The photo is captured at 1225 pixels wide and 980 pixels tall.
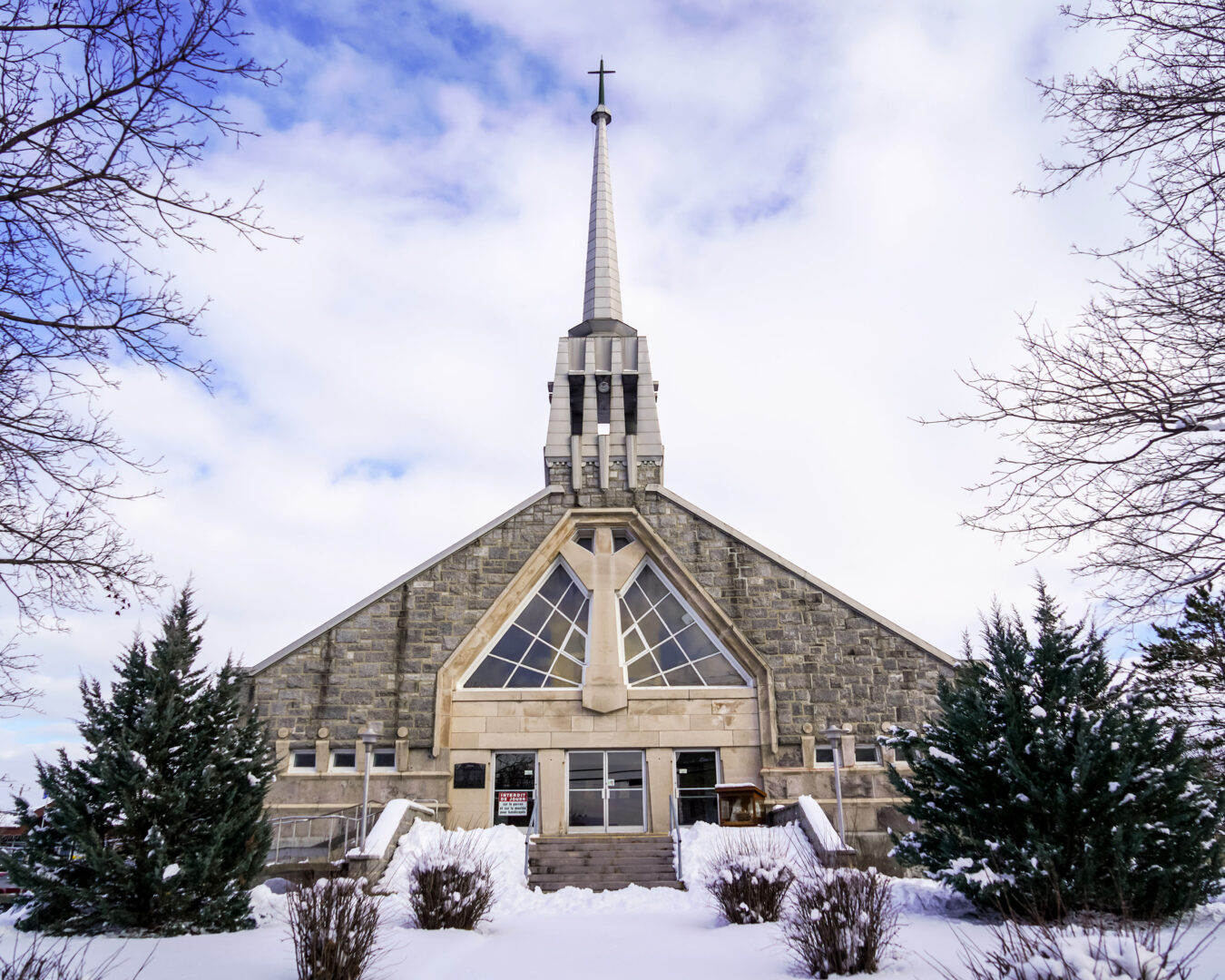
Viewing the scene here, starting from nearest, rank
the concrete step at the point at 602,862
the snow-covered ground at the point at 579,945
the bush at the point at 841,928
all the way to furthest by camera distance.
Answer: the bush at the point at 841,928
the snow-covered ground at the point at 579,945
the concrete step at the point at 602,862

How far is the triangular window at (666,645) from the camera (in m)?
18.3

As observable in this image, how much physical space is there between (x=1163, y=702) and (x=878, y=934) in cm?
455

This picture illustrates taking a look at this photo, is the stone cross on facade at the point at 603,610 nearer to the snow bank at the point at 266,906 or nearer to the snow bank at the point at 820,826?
the snow bank at the point at 820,826

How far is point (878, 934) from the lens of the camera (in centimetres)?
721

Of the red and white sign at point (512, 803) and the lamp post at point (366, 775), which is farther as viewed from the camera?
the red and white sign at point (512, 803)

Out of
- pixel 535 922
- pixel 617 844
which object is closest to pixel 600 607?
pixel 617 844

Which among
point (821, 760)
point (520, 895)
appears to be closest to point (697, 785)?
point (821, 760)

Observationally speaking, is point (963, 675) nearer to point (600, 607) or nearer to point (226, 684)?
point (226, 684)

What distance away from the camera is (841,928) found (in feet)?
23.4

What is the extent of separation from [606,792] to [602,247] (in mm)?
15576

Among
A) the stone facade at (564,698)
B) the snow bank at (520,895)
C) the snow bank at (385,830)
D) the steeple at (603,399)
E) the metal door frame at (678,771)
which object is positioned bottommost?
the snow bank at (520,895)

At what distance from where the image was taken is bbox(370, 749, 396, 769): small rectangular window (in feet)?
57.0

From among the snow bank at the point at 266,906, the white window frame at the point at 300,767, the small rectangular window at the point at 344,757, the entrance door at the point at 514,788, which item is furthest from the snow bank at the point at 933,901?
the white window frame at the point at 300,767

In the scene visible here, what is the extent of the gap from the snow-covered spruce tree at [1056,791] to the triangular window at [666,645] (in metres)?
8.07
